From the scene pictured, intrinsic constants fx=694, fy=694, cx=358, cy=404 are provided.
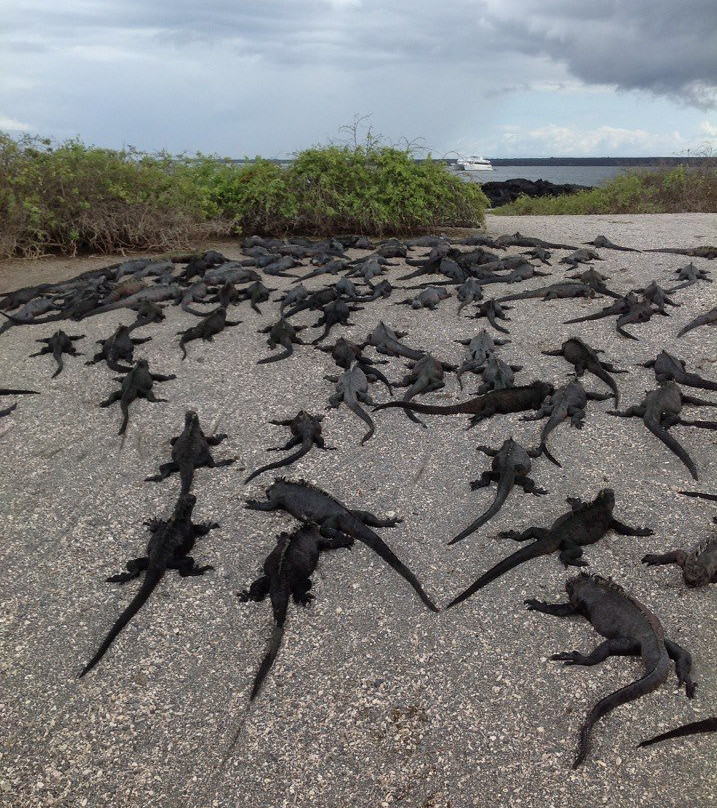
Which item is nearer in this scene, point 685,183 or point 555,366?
point 555,366

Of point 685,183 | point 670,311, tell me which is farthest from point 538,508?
point 685,183

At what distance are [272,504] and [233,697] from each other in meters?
1.40

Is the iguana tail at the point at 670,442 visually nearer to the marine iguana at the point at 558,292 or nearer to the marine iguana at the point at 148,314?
the marine iguana at the point at 558,292

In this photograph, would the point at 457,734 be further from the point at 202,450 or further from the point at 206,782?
the point at 202,450

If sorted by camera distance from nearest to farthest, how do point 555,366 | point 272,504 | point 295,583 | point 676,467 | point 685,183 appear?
point 295,583
point 272,504
point 676,467
point 555,366
point 685,183

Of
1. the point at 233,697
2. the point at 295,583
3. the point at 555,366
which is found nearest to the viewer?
the point at 233,697

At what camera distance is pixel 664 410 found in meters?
5.09

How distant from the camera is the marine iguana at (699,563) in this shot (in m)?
3.34

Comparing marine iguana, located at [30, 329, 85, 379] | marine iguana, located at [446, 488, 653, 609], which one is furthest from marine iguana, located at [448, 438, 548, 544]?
marine iguana, located at [30, 329, 85, 379]

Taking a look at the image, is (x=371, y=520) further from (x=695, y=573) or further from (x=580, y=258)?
(x=580, y=258)

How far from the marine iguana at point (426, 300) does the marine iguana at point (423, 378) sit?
2099 millimetres

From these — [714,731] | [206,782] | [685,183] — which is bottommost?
[206,782]

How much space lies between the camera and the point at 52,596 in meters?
3.44

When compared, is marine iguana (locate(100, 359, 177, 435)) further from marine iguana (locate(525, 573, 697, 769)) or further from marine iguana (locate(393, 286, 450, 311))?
marine iguana (locate(525, 573, 697, 769))
